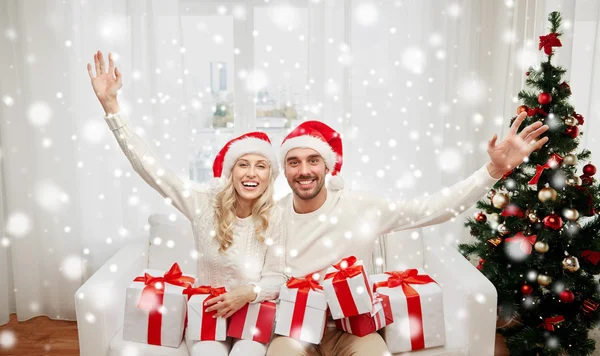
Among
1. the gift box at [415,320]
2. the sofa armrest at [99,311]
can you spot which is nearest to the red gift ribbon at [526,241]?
the gift box at [415,320]

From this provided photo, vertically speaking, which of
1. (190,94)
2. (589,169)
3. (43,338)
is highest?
(190,94)

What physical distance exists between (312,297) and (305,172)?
1.56 ft

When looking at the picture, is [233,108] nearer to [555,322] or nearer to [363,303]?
[363,303]

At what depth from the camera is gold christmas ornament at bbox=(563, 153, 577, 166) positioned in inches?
88.4

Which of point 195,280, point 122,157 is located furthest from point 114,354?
point 122,157

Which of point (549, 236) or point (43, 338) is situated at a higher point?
point (549, 236)

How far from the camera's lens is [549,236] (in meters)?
2.26

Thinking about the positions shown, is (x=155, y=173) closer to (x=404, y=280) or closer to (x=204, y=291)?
(x=204, y=291)

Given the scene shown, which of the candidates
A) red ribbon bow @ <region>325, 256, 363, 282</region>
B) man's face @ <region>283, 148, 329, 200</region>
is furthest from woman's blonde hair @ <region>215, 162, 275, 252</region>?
red ribbon bow @ <region>325, 256, 363, 282</region>

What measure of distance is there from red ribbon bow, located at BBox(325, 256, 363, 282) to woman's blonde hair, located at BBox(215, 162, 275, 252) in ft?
1.09

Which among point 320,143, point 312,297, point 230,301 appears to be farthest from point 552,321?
point 230,301

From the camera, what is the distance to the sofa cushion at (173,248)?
2496 millimetres

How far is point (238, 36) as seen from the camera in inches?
118

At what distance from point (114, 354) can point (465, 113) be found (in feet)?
7.28
